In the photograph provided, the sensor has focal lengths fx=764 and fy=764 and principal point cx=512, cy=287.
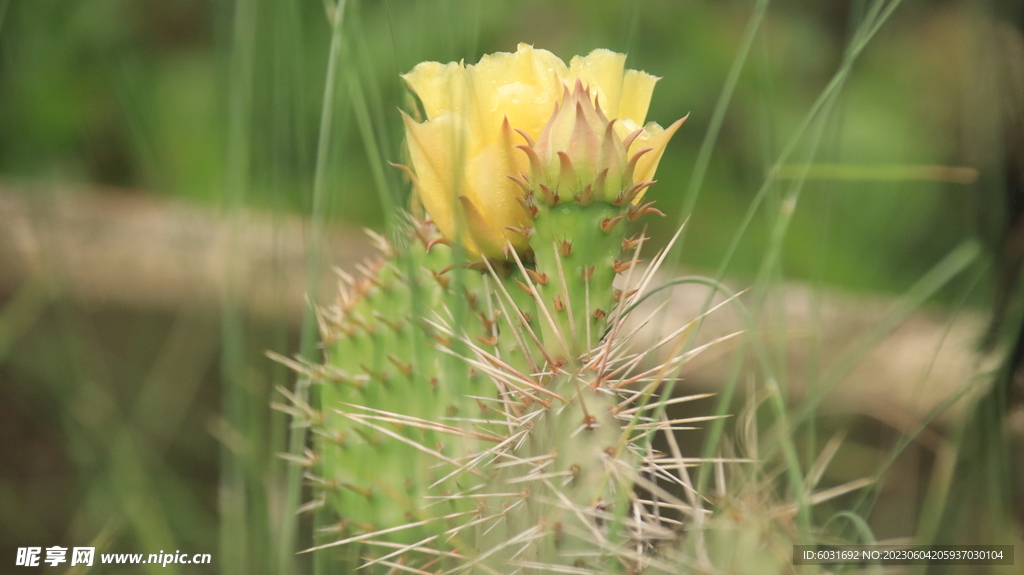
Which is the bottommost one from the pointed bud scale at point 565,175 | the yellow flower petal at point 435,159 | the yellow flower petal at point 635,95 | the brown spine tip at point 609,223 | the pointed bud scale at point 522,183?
the brown spine tip at point 609,223

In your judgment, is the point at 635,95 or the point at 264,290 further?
the point at 264,290

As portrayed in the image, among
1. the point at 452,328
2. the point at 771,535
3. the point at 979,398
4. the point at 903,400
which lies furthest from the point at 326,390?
the point at 903,400

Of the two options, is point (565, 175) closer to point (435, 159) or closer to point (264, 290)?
point (435, 159)

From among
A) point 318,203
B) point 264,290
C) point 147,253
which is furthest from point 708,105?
point 318,203

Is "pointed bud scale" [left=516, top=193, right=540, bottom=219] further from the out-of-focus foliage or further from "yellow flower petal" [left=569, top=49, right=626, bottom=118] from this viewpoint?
the out-of-focus foliage

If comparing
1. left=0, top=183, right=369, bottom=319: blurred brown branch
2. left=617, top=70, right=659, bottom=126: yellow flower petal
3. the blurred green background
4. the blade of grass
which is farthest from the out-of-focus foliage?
left=617, top=70, right=659, bottom=126: yellow flower petal

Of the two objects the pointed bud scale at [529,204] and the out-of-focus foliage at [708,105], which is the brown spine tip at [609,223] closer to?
the pointed bud scale at [529,204]

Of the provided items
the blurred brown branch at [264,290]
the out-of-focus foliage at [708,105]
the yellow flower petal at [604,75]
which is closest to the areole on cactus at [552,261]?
the yellow flower petal at [604,75]

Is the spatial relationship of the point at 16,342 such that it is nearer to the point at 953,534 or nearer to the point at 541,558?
the point at 541,558
